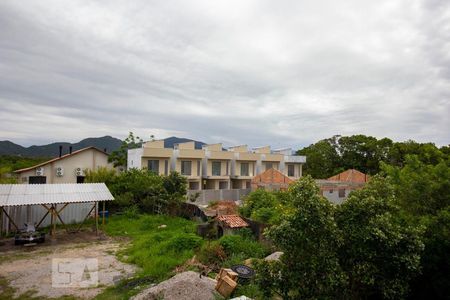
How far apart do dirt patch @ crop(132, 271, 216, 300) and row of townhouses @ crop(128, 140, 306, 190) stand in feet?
79.8

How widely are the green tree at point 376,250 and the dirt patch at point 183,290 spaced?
3922mm

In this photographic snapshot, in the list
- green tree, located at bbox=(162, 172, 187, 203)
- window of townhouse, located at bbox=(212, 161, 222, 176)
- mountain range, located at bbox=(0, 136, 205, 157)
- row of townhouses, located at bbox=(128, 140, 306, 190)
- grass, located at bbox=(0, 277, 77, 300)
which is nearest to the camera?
grass, located at bbox=(0, 277, 77, 300)

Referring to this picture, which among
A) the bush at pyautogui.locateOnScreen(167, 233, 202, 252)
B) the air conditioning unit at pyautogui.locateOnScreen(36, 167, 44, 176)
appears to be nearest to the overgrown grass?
the bush at pyautogui.locateOnScreen(167, 233, 202, 252)

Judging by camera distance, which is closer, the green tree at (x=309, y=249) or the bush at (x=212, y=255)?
the green tree at (x=309, y=249)

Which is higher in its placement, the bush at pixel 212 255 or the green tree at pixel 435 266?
the green tree at pixel 435 266

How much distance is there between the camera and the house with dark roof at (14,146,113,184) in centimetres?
2645

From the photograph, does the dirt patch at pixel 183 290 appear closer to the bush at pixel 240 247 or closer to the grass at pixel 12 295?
the grass at pixel 12 295

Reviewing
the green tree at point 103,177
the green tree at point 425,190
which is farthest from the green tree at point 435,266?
the green tree at point 103,177

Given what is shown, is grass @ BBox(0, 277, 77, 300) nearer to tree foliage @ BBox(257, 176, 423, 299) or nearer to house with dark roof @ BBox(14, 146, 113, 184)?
tree foliage @ BBox(257, 176, 423, 299)

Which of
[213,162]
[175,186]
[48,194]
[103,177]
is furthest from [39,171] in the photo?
[213,162]

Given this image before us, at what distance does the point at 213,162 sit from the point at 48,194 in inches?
894

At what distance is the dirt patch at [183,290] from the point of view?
8.25 m

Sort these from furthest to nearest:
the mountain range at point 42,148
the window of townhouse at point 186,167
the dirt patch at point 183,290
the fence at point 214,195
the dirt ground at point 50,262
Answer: the mountain range at point 42,148
the window of townhouse at point 186,167
the fence at point 214,195
the dirt ground at point 50,262
the dirt patch at point 183,290

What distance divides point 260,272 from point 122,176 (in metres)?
19.3
